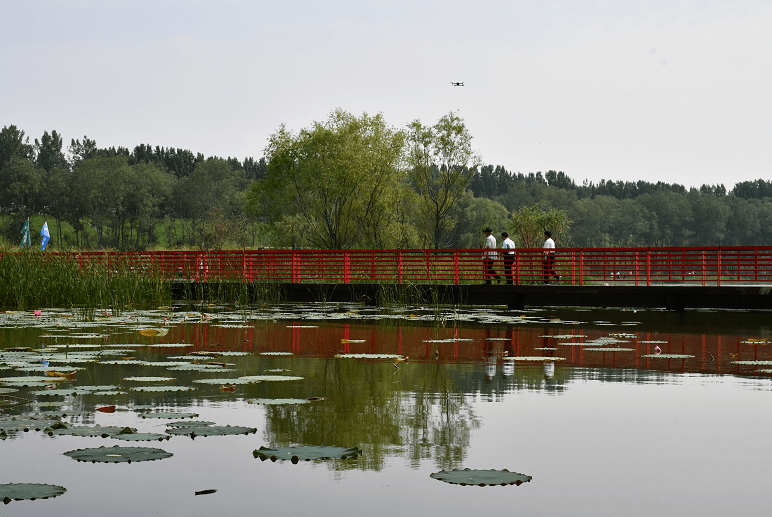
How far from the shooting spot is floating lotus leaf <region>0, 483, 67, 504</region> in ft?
11.7

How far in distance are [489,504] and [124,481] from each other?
1.62 meters

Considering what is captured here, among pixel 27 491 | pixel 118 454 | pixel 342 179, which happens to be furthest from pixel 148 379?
pixel 342 179

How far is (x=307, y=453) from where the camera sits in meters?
4.41

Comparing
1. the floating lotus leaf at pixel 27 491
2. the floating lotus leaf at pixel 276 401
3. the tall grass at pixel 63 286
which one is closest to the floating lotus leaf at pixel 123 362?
→ the floating lotus leaf at pixel 276 401

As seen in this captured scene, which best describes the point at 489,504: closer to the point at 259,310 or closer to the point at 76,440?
the point at 76,440

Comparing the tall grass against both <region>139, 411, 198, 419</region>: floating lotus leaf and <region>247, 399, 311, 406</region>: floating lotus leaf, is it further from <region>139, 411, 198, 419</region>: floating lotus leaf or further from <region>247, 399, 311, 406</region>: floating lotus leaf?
<region>139, 411, 198, 419</region>: floating lotus leaf

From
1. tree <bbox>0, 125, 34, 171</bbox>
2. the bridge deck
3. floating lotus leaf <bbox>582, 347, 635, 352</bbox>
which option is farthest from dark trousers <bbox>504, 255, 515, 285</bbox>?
tree <bbox>0, 125, 34, 171</bbox>

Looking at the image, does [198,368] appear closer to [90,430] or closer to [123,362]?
[123,362]

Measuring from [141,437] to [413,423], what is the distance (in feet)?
5.19

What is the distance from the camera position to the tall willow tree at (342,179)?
2126 inches

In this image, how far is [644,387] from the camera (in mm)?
7047

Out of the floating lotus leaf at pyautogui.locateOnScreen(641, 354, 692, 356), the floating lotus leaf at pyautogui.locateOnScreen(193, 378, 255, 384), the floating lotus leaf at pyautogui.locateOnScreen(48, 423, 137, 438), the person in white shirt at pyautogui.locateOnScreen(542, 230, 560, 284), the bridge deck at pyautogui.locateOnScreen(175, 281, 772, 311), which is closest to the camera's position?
the floating lotus leaf at pyautogui.locateOnScreen(48, 423, 137, 438)

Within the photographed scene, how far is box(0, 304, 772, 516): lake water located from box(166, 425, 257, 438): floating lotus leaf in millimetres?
61

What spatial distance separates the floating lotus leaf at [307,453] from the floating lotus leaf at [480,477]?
0.54 metres
